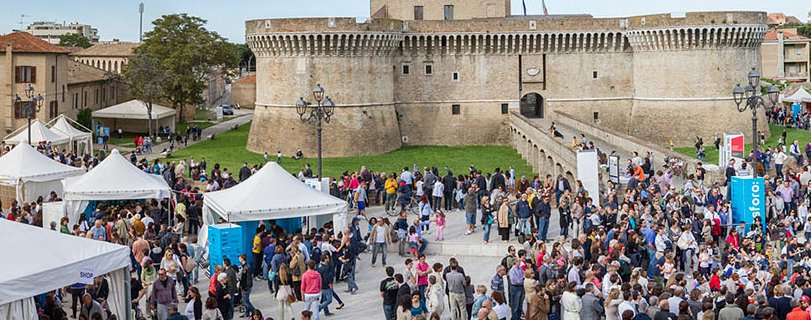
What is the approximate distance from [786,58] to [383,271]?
8222 cm

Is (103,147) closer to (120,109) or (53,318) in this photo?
(120,109)

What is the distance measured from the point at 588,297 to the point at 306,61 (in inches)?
1286

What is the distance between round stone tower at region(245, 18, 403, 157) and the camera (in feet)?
150

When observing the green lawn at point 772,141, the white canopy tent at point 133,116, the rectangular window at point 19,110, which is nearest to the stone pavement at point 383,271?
the green lawn at point 772,141

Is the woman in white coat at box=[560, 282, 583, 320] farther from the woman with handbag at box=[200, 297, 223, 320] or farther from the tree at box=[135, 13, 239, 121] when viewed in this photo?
the tree at box=[135, 13, 239, 121]

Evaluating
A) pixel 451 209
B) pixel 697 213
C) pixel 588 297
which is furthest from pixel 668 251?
pixel 451 209

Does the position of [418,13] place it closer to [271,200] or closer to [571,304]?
[271,200]

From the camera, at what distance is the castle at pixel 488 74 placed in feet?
152

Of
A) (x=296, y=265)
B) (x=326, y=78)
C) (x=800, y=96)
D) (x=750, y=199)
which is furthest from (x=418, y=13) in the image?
(x=296, y=265)

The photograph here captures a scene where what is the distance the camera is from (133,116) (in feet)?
179

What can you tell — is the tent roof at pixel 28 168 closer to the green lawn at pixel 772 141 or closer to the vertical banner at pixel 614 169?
the vertical banner at pixel 614 169

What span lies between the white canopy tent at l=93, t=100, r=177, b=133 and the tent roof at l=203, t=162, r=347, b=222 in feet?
109

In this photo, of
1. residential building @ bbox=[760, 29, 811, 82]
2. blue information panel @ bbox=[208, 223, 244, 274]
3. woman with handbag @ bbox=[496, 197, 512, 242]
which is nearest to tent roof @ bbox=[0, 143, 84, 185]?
blue information panel @ bbox=[208, 223, 244, 274]

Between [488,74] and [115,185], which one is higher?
[488,74]
